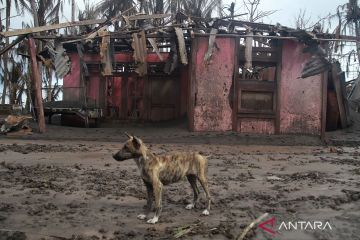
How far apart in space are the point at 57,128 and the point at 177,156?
39.6 feet

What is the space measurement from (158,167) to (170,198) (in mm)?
1215

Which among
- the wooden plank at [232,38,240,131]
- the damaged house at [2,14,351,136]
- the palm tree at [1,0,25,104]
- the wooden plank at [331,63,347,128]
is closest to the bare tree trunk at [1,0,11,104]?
the palm tree at [1,0,25,104]

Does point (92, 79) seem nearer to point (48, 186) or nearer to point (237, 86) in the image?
point (237, 86)

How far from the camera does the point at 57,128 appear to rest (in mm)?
17125

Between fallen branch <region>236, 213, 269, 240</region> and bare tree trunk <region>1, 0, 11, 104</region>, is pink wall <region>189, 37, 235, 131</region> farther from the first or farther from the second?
bare tree trunk <region>1, 0, 11, 104</region>

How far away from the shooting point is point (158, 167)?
575cm

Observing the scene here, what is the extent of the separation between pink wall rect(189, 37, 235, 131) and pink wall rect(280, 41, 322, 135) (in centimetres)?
206

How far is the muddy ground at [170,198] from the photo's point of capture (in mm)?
5254

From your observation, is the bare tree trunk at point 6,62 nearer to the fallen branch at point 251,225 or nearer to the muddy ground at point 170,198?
the muddy ground at point 170,198

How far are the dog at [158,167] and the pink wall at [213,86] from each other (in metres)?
10.4

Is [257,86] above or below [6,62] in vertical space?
below

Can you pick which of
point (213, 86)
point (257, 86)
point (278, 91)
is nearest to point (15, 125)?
point (213, 86)
